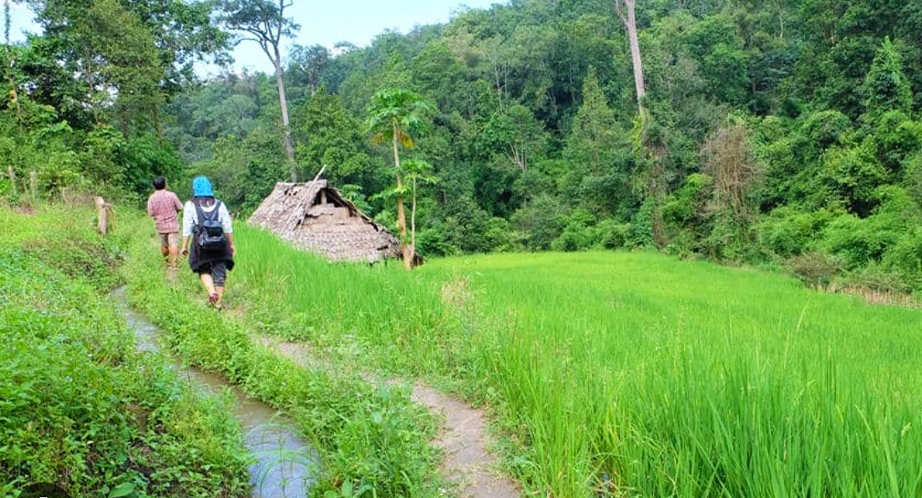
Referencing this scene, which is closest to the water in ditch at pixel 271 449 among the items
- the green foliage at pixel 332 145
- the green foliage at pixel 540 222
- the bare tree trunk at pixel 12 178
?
the bare tree trunk at pixel 12 178

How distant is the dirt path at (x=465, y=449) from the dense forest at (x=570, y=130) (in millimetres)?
12102

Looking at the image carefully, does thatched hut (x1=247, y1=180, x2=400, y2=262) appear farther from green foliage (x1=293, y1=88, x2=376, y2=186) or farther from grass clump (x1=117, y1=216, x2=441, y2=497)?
green foliage (x1=293, y1=88, x2=376, y2=186)

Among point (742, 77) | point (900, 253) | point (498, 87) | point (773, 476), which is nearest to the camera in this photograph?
point (773, 476)

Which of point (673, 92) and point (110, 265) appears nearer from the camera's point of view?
point (110, 265)

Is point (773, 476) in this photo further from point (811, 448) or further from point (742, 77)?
point (742, 77)

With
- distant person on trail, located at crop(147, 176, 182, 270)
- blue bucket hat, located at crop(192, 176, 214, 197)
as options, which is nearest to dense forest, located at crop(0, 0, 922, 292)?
distant person on trail, located at crop(147, 176, 182, 270)

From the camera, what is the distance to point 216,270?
6.01m

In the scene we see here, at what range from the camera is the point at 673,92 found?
2631 cm

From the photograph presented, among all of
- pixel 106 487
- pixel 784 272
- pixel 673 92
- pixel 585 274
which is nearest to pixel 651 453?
pixel 106 487

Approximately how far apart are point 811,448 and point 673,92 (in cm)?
2682

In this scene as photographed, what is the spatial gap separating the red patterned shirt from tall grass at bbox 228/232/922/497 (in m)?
3.32

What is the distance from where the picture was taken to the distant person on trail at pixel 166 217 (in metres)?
8.34

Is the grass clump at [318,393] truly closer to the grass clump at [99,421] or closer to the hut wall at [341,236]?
the grass clump at [99,421]

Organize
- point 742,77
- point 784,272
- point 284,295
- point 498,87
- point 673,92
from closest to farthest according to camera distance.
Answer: point 284,295 < point 784,272 < point 673,92 < point 742,77 < point 498,87
